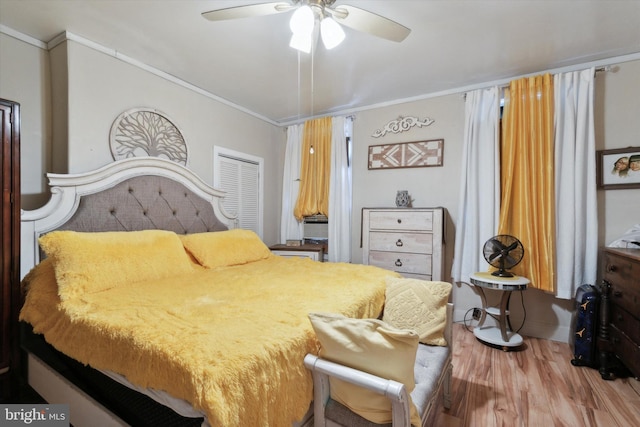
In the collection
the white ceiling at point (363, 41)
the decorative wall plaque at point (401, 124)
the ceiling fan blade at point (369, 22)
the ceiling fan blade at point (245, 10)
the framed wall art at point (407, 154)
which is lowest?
the framed wall art at point (407, 154)

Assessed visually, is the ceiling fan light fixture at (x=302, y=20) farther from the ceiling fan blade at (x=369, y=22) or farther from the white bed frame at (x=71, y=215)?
the white bed frame at (x=71, y=215)

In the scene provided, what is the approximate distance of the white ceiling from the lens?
1.76m

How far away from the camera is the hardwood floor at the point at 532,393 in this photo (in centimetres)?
152

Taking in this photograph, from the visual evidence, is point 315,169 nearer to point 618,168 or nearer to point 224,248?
point 224,248

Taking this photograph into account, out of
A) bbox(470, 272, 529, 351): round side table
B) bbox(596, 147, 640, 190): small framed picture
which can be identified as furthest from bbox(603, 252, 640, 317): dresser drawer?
bbox(596, 147, 640, 190): small framed picture

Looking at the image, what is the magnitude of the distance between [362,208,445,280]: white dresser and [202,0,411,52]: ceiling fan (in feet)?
5.28

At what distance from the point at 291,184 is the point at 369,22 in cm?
247

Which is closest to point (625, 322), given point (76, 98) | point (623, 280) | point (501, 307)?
point (623, 280)

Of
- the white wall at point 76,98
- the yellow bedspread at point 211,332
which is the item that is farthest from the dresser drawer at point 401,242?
the white wall at point 76,98

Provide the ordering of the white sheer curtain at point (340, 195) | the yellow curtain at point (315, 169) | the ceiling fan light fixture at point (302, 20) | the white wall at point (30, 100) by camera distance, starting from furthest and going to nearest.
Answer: the yellow curtain at point (315, 169) < the white sheer curtain at point (340, 195) < the white wall at point (30, 100) < the ceiling fan light fixture at point (302, 20)

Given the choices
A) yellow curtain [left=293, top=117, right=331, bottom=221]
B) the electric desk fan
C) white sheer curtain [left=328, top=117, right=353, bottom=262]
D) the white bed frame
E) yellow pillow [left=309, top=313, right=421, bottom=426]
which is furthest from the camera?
yellow curtain [left=293, top=117, right=331, bottom=221]

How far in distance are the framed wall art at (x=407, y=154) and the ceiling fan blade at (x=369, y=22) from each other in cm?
163

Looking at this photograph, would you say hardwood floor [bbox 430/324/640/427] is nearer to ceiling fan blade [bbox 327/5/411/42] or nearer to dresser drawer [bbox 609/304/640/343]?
dresser drawer [bbox 609/304/640/343]

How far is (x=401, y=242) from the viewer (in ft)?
9.27
